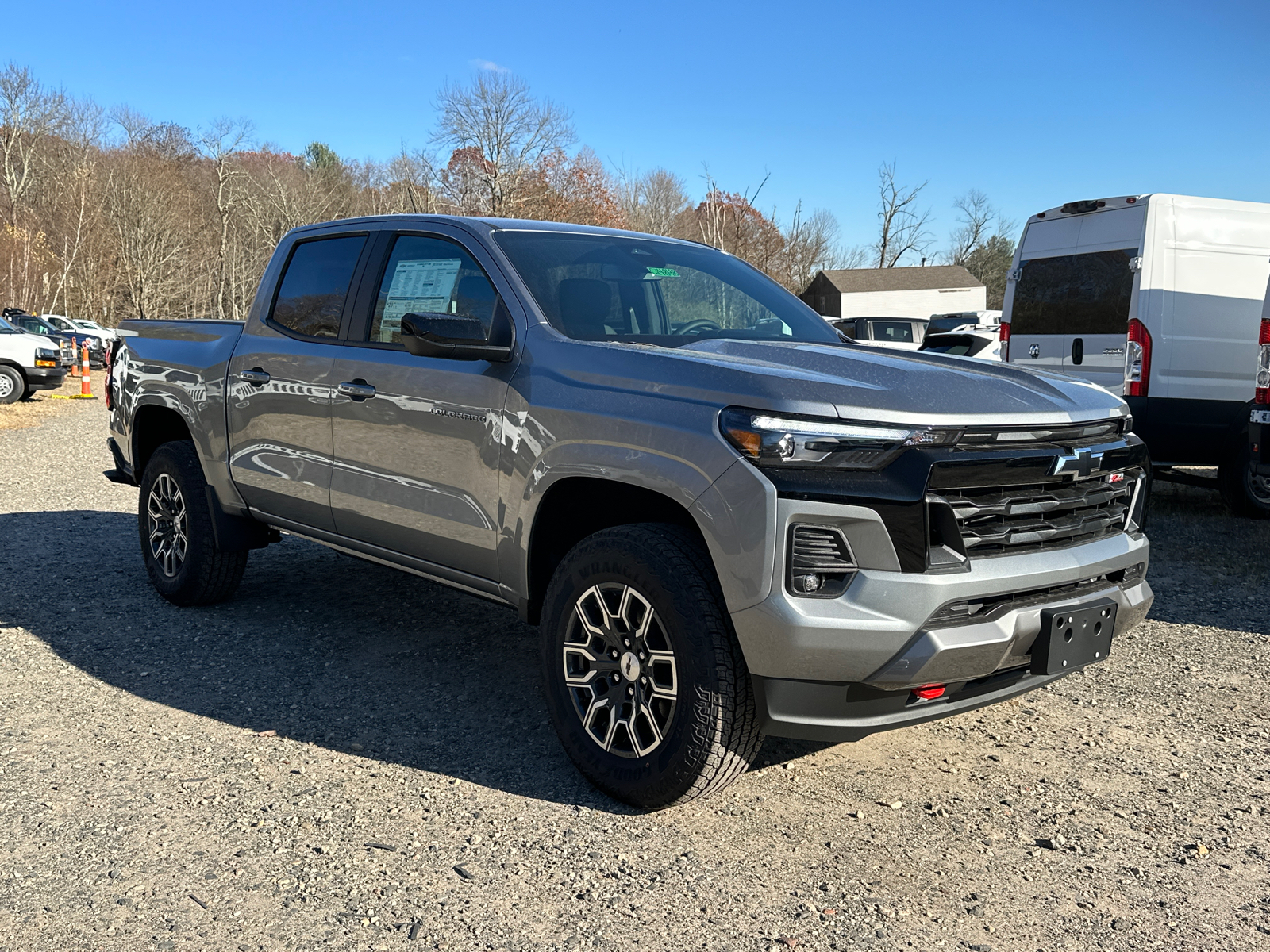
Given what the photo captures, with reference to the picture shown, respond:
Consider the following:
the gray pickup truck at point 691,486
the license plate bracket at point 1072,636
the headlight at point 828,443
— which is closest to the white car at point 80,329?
the gray pickup truck at point 691,486

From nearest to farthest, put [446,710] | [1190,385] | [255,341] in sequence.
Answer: [446,710] → [255,341] → [1190,385]

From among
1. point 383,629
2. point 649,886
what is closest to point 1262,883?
point 649,886

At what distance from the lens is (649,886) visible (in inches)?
115

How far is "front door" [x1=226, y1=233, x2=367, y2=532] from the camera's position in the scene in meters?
4.61

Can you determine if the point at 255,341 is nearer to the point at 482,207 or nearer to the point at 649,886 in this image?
the point at 649,886

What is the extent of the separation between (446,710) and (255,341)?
80.3 inches

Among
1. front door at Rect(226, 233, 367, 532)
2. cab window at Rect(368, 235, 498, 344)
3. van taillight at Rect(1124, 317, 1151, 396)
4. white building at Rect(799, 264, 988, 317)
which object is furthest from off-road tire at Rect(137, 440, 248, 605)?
white building at Rect(799, 264, 988, 317)

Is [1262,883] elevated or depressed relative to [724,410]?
depressed

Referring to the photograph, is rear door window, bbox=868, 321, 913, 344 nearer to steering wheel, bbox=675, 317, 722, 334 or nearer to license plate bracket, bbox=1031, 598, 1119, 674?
steering wheel, bbox=675, 317, 722, 334

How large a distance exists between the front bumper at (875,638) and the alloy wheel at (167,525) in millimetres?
3677

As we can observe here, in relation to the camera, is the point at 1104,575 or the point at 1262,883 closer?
the point at 1262,883

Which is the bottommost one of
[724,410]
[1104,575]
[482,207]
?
[1104,575]

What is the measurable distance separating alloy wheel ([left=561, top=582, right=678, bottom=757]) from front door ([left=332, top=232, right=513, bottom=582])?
20.9 inches

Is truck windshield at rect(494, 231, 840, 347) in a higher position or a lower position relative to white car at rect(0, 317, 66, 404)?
higher
